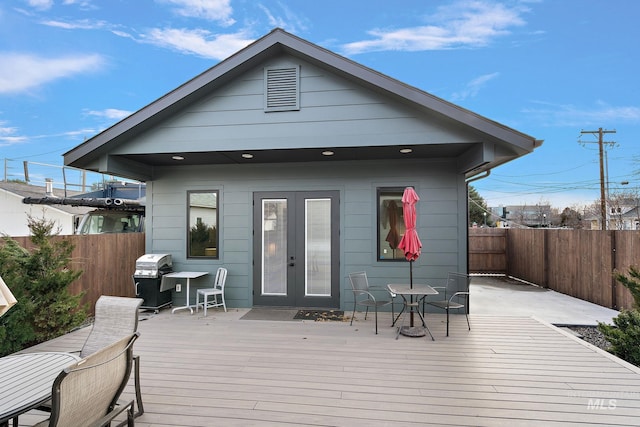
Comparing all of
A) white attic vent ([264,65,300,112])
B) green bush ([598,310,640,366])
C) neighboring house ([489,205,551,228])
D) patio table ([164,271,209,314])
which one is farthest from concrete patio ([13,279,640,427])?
neighboring house ([489,205,551,228])

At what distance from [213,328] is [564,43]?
77.8 ft

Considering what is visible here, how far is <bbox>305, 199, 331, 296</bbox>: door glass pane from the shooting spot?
230 inches

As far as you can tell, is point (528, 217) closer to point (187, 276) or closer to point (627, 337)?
point (627, 337)

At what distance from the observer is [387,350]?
151 inches

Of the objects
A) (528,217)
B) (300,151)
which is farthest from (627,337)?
(528,217)

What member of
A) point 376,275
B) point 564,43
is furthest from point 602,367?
point 564,43

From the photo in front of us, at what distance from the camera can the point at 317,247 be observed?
5867 millimetres

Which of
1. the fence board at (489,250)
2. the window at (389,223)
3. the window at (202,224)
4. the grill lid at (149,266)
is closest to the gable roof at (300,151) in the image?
the window at (389,223)

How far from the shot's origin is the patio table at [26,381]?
164 cm

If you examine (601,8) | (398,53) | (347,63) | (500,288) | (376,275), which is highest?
(398,53)

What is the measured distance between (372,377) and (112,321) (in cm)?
245

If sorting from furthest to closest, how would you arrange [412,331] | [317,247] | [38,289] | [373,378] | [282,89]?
[317,247]
[282,89]
[412,331]
[38,289]
[373,378]

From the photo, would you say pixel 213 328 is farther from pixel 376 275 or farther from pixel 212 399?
pixel 376 275

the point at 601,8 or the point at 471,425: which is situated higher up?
the point at 601,8
